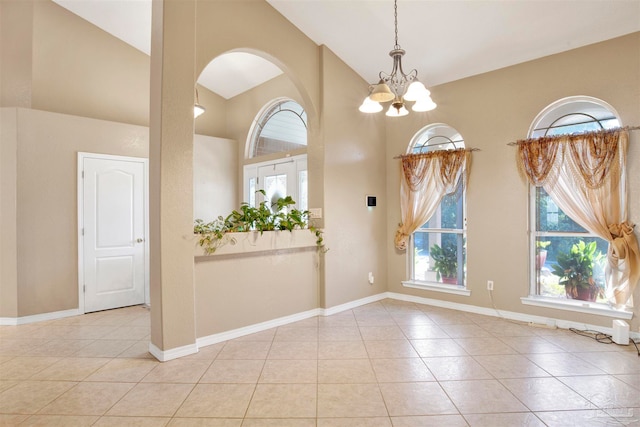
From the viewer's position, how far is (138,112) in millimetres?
5172

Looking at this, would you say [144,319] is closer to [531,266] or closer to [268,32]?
[268,32]

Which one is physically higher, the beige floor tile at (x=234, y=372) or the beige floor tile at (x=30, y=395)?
the beige floor tile at (x=30, y=395)

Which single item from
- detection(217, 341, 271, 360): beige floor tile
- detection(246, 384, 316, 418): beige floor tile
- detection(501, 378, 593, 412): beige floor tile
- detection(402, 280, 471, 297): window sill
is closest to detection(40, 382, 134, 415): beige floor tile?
detection(217, 341, 271, 360): beige floor tile

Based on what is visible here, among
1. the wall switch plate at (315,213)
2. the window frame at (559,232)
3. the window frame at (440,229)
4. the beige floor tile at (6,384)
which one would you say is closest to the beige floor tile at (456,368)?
the window frame at (559,232)

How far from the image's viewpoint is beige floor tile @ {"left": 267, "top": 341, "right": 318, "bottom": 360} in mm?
3082

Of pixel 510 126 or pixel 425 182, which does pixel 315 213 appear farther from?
pixel 510 126

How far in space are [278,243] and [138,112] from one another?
10.4 ft

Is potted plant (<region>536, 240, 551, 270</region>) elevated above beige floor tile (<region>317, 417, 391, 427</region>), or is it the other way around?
potted plant (<region>536, 240, 551, 270</region>)

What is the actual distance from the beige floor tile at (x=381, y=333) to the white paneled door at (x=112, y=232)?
3.25 m

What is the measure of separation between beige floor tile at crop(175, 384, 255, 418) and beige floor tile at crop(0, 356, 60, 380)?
1.41m

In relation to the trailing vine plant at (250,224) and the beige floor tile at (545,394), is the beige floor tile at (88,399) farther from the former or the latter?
the beige floor tile at (545,394)

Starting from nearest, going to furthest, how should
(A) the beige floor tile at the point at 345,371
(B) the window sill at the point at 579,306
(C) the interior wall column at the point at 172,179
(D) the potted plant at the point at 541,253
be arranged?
(A) the beige floor tile at the point at 345,371
(C) the interior wall column at the point at 172,179
(B) the window sill at the point at 579,306
(D) the potted plant at the point at 541,253

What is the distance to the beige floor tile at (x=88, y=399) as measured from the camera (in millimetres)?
2227

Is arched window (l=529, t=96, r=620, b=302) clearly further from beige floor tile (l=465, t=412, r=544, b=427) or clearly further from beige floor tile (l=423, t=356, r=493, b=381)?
→ beige floor tile (l=465, t=412, r=544, b=427)
